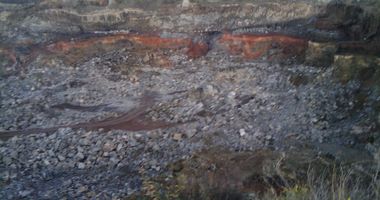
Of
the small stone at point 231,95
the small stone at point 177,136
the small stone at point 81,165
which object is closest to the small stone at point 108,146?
the small stone at point 81,165

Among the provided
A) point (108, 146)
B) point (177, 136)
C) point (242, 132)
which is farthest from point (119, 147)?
point (242, 132)

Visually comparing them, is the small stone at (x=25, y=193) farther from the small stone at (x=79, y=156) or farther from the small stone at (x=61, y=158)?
the small stone at (x=79, y=156)

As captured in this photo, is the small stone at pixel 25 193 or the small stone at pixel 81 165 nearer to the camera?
the small stone at pixel 25 193

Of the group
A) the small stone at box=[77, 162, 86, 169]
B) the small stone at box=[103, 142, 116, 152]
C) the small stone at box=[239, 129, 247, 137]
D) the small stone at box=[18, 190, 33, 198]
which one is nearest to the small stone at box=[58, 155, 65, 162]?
the small stone at box=[77, 162, 86, 169]

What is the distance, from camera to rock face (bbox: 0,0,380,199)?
Result: 11.4 m

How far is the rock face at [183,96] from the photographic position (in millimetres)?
11359

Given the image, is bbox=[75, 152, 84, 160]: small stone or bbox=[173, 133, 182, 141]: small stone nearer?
bbox=[75, 152, 84, 160]: small stone

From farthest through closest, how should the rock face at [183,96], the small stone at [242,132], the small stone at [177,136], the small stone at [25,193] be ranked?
1. the small stone at [177,136]
2. the small stone at [242,132]
3. the rock face at [183,96]
4. the small stone at [25,193]

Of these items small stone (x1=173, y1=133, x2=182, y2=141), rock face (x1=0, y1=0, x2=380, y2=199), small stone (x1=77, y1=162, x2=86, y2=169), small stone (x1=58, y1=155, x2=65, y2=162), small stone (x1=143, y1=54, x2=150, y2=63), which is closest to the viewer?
rock face (x1=0, y1=0, x2=380, y2=199)

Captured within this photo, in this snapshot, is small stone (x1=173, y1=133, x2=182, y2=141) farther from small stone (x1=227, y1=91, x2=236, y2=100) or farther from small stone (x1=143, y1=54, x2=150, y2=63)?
small stone (x1=143, y1=54, x2=150, y2=63)

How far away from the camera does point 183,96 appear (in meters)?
17.9

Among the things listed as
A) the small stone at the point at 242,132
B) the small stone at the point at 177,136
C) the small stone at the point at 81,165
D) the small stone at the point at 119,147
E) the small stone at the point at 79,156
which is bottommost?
the small stone at the point at 81,165

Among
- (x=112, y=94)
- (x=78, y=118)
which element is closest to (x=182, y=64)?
(x=112, y=94)

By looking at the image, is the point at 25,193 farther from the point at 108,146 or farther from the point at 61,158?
the point at 108,146
